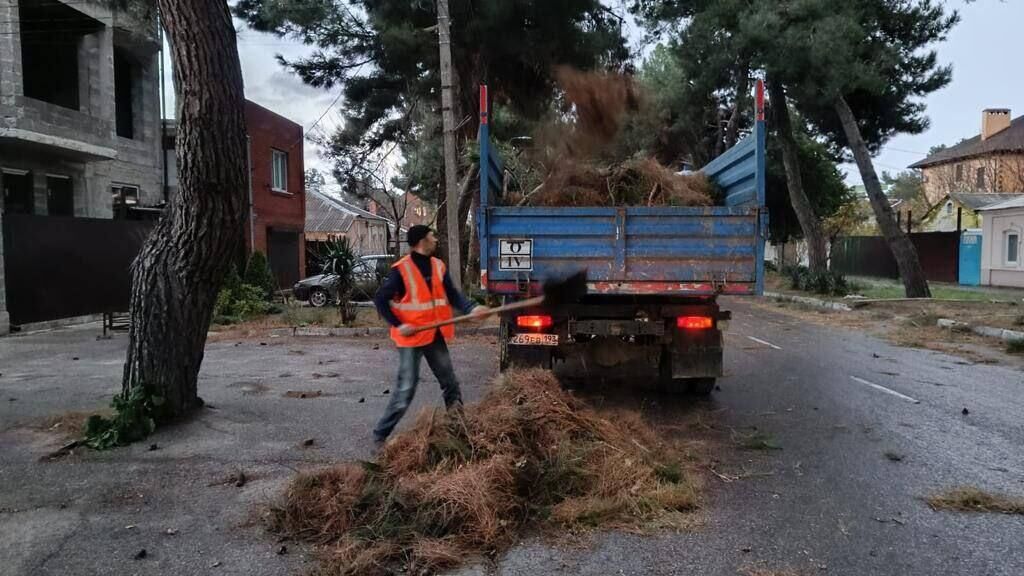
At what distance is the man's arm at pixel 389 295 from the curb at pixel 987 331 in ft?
33.6

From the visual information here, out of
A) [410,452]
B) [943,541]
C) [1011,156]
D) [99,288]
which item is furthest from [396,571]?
[1011,156]

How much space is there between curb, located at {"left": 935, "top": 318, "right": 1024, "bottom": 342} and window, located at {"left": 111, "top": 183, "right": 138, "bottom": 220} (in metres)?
17.7

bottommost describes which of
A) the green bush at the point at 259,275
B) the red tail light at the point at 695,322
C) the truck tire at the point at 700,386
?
the truck tire at the point at 700,386

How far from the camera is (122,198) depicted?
1698cm

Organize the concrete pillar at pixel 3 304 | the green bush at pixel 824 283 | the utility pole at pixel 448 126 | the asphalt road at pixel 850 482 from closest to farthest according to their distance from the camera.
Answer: the asphalt road at pixel 850 482, the concrete pillar at pixel 3 304, the utility pole at pixel 448 126, the green bush at pixel 824 283

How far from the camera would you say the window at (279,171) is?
24375 millimetres

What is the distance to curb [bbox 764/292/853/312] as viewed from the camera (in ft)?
58.2

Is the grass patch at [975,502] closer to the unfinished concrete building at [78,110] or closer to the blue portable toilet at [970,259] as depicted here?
the unfinished concrete building at [78,110]

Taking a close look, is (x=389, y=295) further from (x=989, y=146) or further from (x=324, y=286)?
(x=989, y=146)

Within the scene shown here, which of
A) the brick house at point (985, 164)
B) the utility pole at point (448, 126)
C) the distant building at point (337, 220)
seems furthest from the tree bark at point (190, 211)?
the distant building at point (337, 220)

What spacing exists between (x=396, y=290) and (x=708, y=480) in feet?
8.46

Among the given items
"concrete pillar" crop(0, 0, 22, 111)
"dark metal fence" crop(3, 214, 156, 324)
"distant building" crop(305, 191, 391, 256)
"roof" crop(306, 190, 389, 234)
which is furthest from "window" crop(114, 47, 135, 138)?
"roof" crop(306, 190, 389, 234)

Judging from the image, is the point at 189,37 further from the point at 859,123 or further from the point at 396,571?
the point at 859,123

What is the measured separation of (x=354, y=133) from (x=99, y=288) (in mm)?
10502
